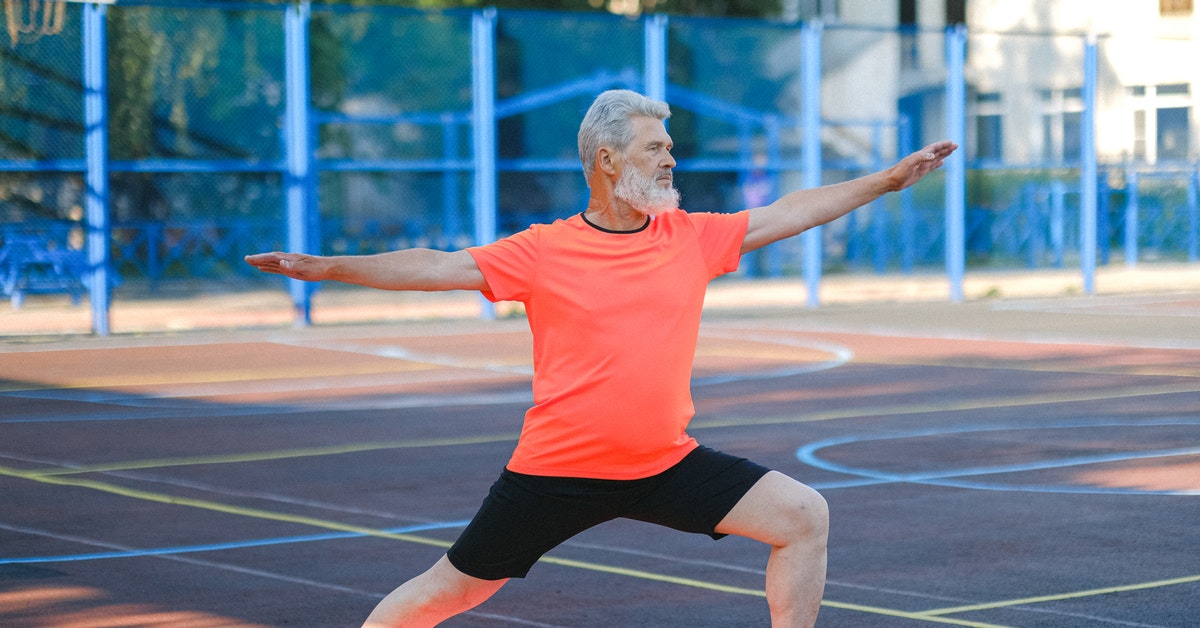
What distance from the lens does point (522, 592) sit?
21.0 ft

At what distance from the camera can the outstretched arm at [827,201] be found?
486 centimetres

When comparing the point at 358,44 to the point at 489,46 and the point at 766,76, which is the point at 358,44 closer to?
the point at 489,46

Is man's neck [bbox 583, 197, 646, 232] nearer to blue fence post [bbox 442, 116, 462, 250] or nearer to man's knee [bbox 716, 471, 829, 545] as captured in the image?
man's knee [bbox 716, 471, 829, 545]

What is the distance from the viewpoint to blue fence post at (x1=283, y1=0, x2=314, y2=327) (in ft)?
60.7

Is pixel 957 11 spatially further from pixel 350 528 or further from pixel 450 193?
pixel 350 528

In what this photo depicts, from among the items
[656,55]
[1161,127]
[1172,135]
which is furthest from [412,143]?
[1172,135]

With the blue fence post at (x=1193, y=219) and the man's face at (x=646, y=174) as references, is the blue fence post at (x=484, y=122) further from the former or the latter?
the blue fence post at (x=1193, y=219)

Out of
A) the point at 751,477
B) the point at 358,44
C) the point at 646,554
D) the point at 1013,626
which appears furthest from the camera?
the point at 358,44

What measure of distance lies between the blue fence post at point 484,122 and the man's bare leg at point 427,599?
48.7 feet

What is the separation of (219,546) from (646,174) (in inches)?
140

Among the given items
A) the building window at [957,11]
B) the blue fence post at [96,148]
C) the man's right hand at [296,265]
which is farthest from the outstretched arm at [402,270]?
the building window at [957,11]

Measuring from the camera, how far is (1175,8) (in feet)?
123

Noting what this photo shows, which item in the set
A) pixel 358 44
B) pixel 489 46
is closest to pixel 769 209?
pixel 489 46

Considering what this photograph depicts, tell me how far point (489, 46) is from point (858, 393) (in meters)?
8.42
